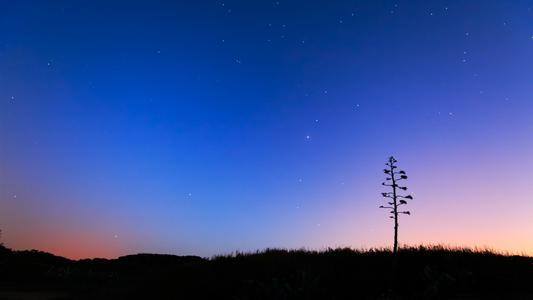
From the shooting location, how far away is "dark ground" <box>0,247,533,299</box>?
15188mm

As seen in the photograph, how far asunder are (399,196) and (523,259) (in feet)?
17.8

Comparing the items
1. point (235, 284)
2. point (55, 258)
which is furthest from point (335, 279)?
point (55, 258)

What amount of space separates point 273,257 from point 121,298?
6565 millimetres

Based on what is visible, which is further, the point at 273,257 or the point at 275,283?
the point at 273,257

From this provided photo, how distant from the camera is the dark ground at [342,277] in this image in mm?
15188

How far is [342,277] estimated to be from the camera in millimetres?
17438

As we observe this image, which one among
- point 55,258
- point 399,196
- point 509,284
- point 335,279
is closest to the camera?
point 509,284

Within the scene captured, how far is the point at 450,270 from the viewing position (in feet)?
A: 54.2

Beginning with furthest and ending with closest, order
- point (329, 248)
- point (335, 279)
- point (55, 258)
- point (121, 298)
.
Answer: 1. point (55, 258)
2. point (329, 248)
3. point (121, 298)
4. point (335, 279)

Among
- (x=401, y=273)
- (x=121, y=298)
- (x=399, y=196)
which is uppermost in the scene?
(x=399, y=196)

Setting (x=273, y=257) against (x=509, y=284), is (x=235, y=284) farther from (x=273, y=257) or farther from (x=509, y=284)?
(x=509, y=284)

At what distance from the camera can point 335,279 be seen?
17.3m

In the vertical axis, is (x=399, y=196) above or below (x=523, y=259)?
above

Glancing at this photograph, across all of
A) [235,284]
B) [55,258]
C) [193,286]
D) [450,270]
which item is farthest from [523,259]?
[55,258]
